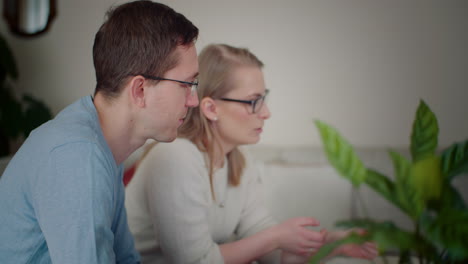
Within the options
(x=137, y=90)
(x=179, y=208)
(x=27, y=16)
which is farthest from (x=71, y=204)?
(x=27, y=16)

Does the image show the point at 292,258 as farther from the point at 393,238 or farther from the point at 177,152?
the point at 393,238

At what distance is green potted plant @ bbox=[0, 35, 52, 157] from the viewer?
225 cm

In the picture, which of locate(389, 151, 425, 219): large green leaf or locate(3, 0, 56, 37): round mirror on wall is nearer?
locate(389, 151, 425, 219): large green leaf

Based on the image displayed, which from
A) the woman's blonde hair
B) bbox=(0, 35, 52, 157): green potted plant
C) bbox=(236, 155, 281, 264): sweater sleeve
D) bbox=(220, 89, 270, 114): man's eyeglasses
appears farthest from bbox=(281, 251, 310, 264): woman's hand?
bbox=(0, 35, 52, 157): green potted plant

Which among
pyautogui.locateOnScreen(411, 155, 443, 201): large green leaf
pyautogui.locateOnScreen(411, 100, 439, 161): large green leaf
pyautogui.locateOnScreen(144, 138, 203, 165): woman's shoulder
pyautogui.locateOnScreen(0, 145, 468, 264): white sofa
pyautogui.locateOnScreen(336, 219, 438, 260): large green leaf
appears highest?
pyautogui.locateOnScreen(411, 100, 439, 161): large green leaf

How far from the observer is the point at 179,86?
3.12ft

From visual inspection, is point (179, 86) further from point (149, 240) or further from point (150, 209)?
point (149, 240)

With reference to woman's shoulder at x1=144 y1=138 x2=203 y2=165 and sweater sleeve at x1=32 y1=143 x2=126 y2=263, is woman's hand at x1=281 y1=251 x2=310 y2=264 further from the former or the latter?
sweater sleeve at x1=32 y1=143 x2=126 y2=263

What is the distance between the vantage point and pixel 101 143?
2.68ft

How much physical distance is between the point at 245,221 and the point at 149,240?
0.32m

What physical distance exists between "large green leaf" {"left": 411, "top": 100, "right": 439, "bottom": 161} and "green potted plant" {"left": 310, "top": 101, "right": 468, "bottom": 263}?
1.0 inches

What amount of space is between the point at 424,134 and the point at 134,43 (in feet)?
1.95

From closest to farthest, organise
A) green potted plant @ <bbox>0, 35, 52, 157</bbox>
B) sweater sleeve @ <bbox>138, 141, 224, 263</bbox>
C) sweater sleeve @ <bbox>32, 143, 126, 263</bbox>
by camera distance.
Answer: sweater sleeve @ <bbox>32, 143, 126, 263</bbox> < sweater sleeve @ <bbox>138, 141, 224, 263</bbox> < green potted plant @ <bbox>0, 35, 52, 157</bbox>

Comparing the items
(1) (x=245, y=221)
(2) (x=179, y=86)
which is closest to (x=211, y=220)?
(1) (x=245, y=221)
